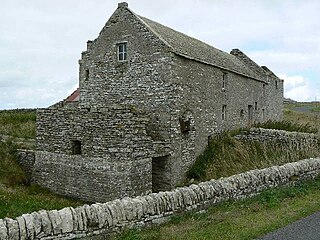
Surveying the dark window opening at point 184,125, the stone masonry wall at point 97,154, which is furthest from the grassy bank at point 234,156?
the stone masonry wall at point 97,154

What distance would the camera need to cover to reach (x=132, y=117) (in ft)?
53.1

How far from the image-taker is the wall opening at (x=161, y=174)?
61.1 ft

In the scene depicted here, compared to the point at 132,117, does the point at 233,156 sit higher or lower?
lower

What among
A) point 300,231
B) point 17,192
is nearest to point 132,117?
point 17,192

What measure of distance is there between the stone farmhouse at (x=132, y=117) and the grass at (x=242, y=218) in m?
6.71

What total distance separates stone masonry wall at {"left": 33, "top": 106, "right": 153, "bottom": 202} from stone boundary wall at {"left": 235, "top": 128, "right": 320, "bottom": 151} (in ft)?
23.5

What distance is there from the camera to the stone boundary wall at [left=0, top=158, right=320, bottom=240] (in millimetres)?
7020

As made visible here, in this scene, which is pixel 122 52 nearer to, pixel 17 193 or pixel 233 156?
pixel 233 156

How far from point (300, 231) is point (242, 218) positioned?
1362mm

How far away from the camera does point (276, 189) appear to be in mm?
11773

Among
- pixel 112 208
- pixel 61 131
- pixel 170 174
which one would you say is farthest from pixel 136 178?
pixel 112 208

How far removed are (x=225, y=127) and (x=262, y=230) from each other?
16629 mm

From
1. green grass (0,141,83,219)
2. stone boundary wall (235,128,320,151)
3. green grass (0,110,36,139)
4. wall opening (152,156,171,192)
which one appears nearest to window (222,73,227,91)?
stone boundary wall (235,128,320,151)

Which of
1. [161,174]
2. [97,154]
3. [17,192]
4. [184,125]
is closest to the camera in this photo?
[97,154]
